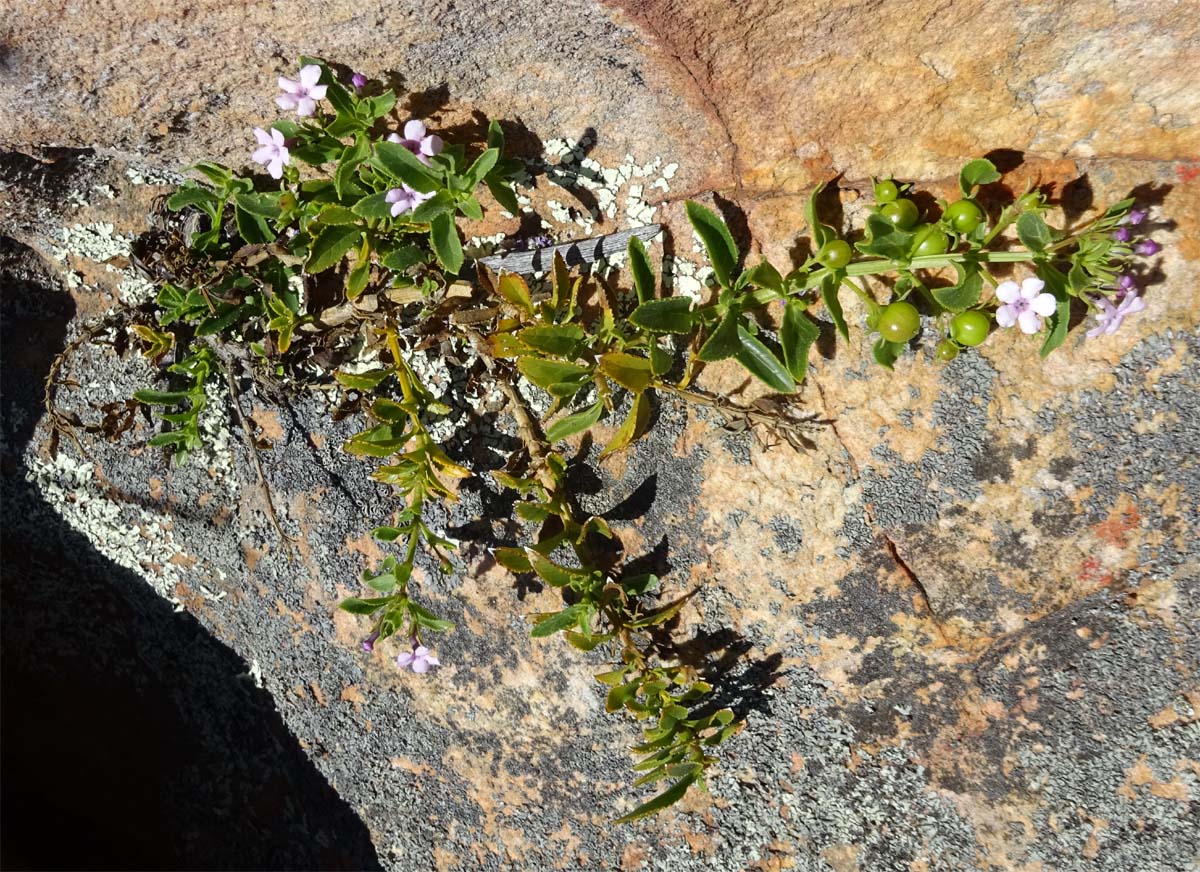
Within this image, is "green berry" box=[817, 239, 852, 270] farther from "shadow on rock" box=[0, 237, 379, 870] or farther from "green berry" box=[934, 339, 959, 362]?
"shadow on rock" box=[0, 237, 379, 870]

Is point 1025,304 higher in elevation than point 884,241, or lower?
lower

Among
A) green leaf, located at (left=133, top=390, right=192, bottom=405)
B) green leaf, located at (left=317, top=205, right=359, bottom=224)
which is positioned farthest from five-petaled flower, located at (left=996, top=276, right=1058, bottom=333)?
green leaf, located at (left=133, top=390, right=192, bottom=405)

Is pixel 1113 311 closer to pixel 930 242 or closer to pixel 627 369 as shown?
pixel 930 242

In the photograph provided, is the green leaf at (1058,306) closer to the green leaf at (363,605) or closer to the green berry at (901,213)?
the green berry at (901,213)

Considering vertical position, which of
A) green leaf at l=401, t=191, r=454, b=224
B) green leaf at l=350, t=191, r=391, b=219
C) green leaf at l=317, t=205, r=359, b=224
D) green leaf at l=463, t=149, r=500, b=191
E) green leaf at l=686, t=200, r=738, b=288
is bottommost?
green leaf at l=686, t=200, r=738, b=288

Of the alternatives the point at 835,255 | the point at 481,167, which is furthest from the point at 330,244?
the point at 835,255

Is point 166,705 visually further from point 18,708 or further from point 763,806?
point 763,806

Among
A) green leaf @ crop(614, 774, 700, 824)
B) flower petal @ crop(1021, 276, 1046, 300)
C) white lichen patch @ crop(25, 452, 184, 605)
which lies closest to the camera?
flower petal @ crop(1021, 276, 1046, 300)
